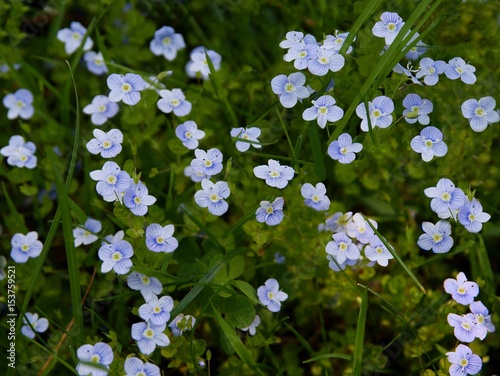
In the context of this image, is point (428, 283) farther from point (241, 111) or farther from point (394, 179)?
point (241, 111)

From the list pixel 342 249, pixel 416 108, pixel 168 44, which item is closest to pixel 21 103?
pixel 168 44

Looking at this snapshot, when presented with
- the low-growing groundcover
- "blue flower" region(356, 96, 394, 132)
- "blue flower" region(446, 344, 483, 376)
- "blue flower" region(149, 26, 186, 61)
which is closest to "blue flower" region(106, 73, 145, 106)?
the low-growing groundcover

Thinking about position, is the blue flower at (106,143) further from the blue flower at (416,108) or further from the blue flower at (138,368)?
the blue flower at (416,108)

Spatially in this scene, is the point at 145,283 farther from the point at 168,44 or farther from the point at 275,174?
the point at 168,44

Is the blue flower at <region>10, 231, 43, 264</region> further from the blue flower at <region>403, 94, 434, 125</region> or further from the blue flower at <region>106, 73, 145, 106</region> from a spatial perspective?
the blue flower at <region>403, 94, 434, 125</region>

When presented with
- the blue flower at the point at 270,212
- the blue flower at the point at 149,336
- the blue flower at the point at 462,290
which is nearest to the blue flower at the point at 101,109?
the blue flower at the point at 270,212

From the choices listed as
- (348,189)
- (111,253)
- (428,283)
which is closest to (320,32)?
(348,189)

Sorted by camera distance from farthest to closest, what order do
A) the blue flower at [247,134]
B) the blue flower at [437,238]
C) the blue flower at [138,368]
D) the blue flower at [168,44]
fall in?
the blue flower at [168,44] → the blue flower at [247,134] → the blue flower at [437,238] → the blue flower at [138,368]
